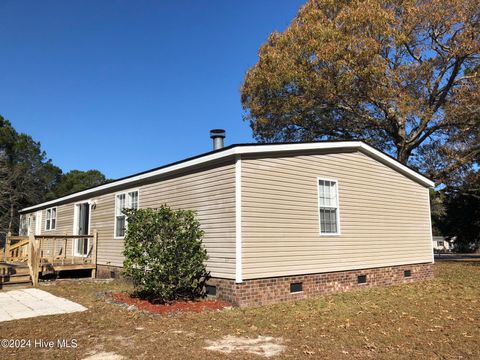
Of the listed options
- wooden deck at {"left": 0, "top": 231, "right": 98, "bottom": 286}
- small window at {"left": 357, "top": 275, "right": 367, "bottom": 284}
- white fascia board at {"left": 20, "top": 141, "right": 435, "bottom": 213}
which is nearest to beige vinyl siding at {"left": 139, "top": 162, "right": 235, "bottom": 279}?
white fascia board at {"left": 20, "top": 141, "right": 435, "bottom": 213}

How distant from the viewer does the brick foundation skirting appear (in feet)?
26.6

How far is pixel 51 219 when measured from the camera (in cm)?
1867

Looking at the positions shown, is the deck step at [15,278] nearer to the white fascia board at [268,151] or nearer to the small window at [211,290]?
the white fascia board at [268,151]

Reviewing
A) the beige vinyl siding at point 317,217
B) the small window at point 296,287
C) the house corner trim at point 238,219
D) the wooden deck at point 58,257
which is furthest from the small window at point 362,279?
the wooden deck at point 58,257

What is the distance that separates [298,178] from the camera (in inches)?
369

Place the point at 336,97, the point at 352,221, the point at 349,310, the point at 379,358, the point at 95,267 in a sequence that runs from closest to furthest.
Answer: the point at 379,358
the point at 349,310
the point at 352,221
the point at 95,267
the point at 336,97

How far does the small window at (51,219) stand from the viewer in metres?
18.3

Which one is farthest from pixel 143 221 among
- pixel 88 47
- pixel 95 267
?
pixel 88 47

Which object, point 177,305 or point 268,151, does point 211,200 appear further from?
point 177,305

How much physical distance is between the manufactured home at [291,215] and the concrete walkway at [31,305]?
2935 mm

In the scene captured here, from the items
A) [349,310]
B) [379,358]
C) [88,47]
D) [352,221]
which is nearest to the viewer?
[379,358]

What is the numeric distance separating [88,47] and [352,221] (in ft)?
40.4

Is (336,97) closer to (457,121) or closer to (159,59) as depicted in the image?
(457,121)

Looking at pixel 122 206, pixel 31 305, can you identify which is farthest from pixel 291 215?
pixel 122 206
